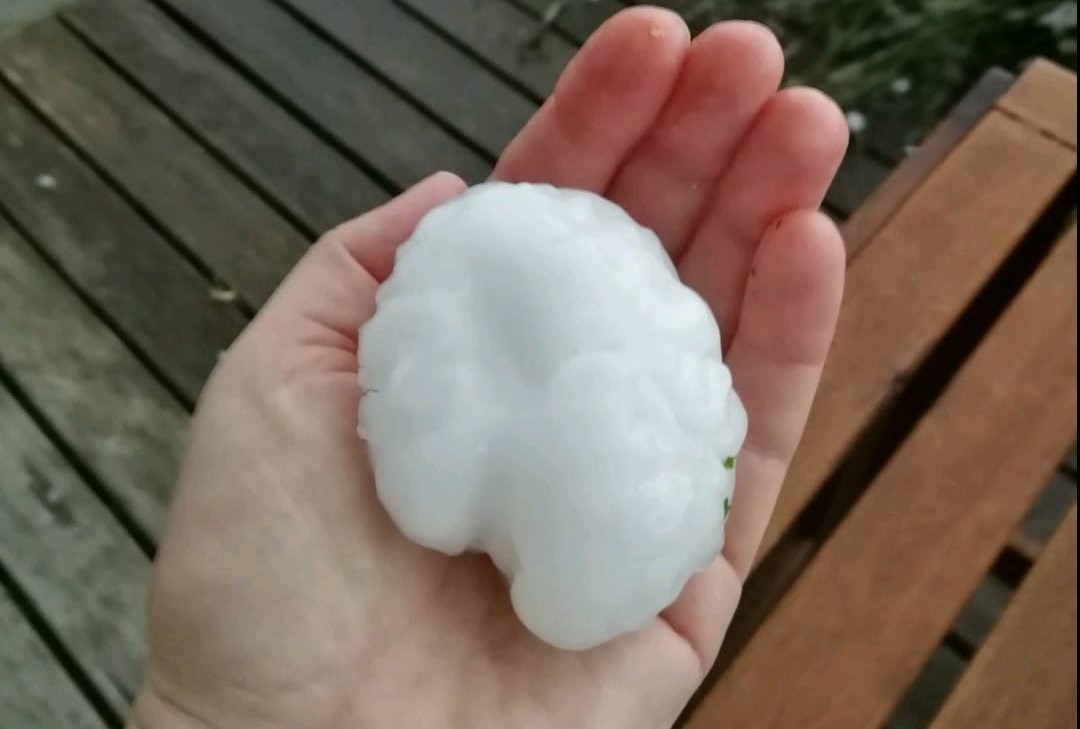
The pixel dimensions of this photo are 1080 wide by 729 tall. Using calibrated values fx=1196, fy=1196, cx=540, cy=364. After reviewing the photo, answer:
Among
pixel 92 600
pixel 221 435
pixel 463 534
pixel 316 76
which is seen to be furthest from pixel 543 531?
pixel 316 76

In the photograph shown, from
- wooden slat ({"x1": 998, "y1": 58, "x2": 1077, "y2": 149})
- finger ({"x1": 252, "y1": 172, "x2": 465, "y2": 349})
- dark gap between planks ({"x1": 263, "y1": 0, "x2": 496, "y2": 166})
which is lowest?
dark gap between planks ({"x1": 263, "y1": 0, "x2": 496, "y2": 166})

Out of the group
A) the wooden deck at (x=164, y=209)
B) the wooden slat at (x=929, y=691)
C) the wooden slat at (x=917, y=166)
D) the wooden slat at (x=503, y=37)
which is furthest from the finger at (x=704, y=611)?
the wooden slat at (x=503, y=37)

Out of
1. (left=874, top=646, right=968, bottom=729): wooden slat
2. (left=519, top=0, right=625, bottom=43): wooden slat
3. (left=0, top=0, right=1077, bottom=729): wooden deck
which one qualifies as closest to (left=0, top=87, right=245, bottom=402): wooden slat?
(left=0, top=0, right=1077, bottom=729): wooden deck

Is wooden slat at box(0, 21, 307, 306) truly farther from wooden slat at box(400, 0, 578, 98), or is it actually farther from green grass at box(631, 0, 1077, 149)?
green grass at box(631, 0, 1077, 149)

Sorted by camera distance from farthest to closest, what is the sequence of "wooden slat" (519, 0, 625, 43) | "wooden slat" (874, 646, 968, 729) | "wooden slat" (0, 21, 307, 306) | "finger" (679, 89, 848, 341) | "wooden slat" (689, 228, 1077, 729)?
1. "wooden slat" (519, 0, 625, 43)
2. "wooden slat" (0, 21, 307, 306)
3. "wooden slat" (874, 646, 968, 729)
4. "wooden slat" (689, 228, 1077, 729)
5. "finger" (679, 89, 848, 341)

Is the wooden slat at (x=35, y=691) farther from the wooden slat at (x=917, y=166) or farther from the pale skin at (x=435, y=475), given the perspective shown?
the wooden slat at (x=917, y=166)
